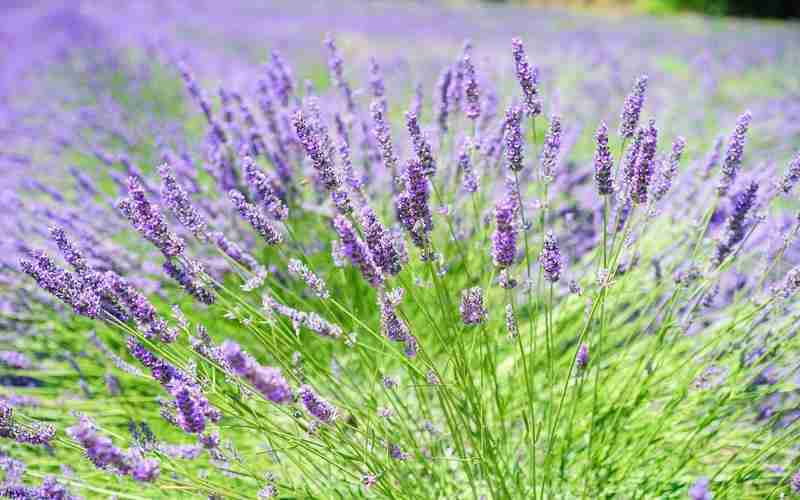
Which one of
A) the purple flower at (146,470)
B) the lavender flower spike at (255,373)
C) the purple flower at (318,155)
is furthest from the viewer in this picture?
the purple flower at (318,155)

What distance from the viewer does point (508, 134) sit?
4.27 feet

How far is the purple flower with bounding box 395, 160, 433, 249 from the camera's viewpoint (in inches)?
45.3

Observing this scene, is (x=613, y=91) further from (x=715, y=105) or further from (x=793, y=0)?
(x=793, y=0)

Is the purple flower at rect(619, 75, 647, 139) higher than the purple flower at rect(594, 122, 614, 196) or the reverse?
higher

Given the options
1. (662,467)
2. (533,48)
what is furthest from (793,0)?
(662,467)

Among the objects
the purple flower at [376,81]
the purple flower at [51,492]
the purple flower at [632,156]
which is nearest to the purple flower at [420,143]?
the purple flower at [632,156]

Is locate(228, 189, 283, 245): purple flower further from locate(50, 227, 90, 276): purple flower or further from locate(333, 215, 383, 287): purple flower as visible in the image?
locate(50, 227, 90, 276): purple flower

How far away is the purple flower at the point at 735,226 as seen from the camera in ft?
4.93

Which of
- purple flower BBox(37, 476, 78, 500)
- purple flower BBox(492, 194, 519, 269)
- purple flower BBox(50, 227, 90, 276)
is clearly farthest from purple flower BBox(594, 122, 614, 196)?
purple flower BBox(37, 476, 78, 500)

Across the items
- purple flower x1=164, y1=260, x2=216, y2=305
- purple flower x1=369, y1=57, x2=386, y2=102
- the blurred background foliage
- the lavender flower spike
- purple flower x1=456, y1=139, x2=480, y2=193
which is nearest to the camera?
the lavender flower spike

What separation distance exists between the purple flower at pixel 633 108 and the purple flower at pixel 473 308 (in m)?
0.50

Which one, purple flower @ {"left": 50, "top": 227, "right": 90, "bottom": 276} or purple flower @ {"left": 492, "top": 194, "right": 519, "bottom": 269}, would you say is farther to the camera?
purple flower @ {"left": 50, "top": 227, "right": 90, "bottom": 276}

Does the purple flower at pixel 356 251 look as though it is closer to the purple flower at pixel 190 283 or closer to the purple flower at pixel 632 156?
the purple flower at pixel 190 283

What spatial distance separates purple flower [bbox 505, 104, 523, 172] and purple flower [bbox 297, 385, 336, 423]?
65 centimetres
